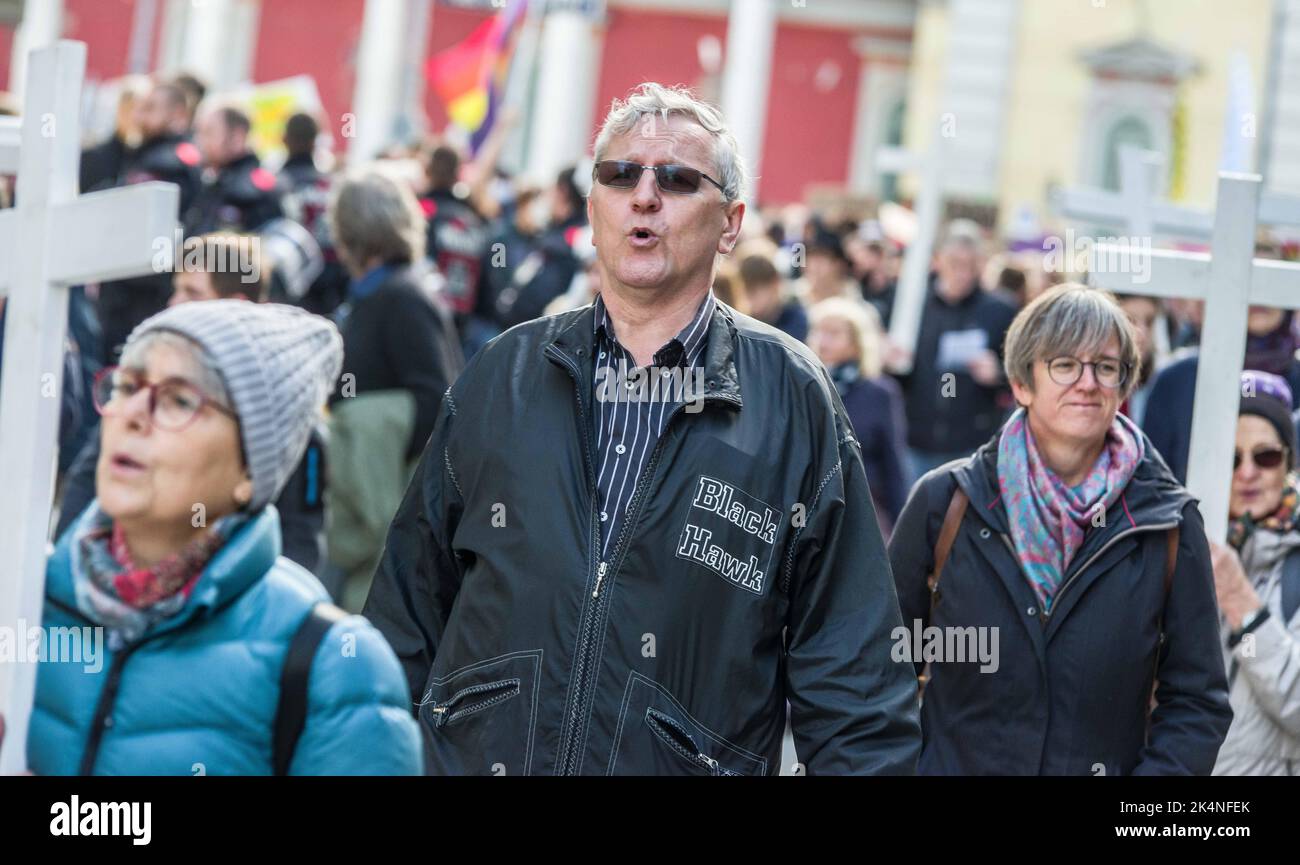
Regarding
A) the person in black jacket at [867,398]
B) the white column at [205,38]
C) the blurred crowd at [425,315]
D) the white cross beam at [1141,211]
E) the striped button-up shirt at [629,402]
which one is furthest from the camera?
the white column at [205,38]

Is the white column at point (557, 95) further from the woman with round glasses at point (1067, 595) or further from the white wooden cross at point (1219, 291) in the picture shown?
the woman with round glasses at point (1067, 595)

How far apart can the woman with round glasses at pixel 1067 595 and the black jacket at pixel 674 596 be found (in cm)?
82

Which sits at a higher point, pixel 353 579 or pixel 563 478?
pixel 563 478

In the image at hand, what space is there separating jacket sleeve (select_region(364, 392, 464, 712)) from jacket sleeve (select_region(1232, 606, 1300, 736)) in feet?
6.69

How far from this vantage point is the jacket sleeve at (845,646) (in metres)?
3.49

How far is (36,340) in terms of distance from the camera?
3.34 metres

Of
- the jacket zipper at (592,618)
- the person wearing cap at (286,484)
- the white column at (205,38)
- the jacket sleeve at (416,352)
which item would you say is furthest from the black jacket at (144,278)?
the white column at (205,38)

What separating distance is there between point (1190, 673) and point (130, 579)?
248 centimetres

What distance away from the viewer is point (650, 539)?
350 cm

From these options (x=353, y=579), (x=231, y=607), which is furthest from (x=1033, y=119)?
(x=231, y=607)

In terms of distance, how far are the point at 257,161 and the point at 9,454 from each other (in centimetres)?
590

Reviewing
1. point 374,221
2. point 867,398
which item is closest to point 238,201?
point 374,221

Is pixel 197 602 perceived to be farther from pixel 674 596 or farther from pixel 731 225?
pixel 731 225
